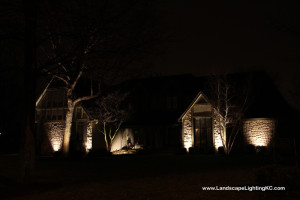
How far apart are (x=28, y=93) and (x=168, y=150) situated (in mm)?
18142

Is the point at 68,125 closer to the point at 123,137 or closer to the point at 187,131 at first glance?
the point at 123,137

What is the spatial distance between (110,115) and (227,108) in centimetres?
1080

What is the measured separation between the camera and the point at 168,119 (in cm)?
2798

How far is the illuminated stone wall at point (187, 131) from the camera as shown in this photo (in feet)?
82.3

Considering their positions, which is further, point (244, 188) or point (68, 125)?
point (68, 125)

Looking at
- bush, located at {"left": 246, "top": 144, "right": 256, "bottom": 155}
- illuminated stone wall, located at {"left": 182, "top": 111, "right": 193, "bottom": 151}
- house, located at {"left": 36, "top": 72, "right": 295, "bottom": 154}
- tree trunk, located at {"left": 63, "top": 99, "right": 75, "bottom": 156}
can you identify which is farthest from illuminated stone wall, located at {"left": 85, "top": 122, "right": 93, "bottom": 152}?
bush, located at {"left": 246, "top": 144, "right": 256, "bottom": 155}

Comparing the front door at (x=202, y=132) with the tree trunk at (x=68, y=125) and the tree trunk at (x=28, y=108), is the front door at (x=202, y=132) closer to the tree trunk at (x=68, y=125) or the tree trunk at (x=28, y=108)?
the tree trunk at (x=68, y=125)

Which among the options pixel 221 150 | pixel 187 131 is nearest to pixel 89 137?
pixel 187 131

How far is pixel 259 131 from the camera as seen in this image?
2325 centimetres

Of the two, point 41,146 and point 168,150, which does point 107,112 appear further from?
point 41,146

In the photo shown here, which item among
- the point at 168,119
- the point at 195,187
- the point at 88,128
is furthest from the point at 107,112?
the point at 195,187

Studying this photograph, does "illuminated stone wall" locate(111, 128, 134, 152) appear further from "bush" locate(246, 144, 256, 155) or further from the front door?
"bush" locate(246, 144, 256, 155)

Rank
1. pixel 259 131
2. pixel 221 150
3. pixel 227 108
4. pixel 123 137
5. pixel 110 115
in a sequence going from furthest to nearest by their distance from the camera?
pixel 123 137, pixel 110 115, pixel 221 150, pixel 259 131, pixel 227 108

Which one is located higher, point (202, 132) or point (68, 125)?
point (68, 125)
